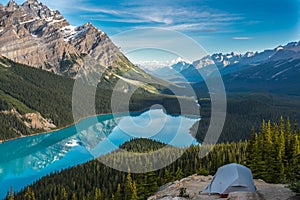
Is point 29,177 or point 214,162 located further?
point 29,177

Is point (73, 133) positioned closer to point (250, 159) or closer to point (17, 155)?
point (17, 155)

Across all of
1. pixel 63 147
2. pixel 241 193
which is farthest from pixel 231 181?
pixel 63 147

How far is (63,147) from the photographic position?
152500mm

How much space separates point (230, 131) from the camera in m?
181

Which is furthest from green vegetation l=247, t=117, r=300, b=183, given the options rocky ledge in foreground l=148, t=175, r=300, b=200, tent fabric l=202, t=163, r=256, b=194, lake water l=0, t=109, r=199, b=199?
lake water l=0, t=109, r=199, b=199

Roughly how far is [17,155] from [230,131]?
11075 cm

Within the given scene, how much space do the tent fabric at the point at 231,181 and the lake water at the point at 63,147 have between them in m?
51.0

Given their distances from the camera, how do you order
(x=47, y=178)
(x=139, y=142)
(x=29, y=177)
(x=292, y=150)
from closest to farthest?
(x=292, y=150)
(x=47, y=178)
(x=29, y=177)
(x=139, y=142)

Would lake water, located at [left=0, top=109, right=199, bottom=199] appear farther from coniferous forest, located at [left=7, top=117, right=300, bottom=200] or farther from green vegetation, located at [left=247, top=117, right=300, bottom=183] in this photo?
green vegetation, located at [left=247, top=117, right=300, bottom=183]

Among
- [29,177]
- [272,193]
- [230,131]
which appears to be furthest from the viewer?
[230,131]

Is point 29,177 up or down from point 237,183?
down

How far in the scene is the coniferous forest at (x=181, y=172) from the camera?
51.9 metres

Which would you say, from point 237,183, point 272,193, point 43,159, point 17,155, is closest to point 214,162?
point 237,183

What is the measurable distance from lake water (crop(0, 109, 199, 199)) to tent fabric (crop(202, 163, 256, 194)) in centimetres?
5101
